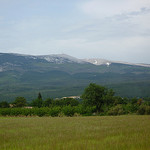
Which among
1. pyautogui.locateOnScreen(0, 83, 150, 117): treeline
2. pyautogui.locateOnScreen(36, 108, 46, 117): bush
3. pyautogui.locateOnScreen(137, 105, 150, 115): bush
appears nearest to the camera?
pyautogui.locateOnScreen(137, 105, 150, 115): bush

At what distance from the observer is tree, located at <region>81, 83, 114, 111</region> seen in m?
84.7

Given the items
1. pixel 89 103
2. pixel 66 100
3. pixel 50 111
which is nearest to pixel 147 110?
pixel 50 111

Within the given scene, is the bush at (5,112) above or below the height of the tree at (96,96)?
below

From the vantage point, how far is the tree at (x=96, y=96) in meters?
84.7

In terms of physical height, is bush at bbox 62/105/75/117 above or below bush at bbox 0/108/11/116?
above

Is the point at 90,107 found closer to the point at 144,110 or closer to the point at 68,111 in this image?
the point at 68,111

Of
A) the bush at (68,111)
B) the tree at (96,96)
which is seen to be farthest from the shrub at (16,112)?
the tree at (96,96)

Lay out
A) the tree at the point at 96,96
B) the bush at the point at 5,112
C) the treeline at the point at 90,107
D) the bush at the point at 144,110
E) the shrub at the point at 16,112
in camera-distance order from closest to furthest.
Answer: the bush at the point at 144,110 < the treeline at the point at 90,107 < the shrub at the point at 16,112 < the bush at the point at 5,112 < the tree at the point at 96,96

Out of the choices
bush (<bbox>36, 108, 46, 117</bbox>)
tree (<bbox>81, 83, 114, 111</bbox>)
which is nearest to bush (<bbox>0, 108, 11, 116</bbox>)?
bush (<bbox>36, 108, 46, 117</bbox>)

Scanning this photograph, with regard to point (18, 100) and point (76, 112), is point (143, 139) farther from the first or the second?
point (18, 100)

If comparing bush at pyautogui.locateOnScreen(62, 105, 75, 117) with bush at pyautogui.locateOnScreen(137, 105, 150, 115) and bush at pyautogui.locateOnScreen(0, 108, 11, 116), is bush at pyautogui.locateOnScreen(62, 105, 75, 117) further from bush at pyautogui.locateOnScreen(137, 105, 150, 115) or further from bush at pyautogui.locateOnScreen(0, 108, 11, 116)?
bush at pyautogui.locateOnScreen(0, 108, 11, 116)

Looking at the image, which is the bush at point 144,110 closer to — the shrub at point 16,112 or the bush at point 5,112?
the shrub at point 16,112

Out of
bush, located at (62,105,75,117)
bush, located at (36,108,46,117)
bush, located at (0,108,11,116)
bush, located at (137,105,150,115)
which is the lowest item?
bush, located at (0,108,11,116)

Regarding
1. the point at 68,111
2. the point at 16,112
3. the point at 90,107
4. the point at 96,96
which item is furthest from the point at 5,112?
the point at 96,96
